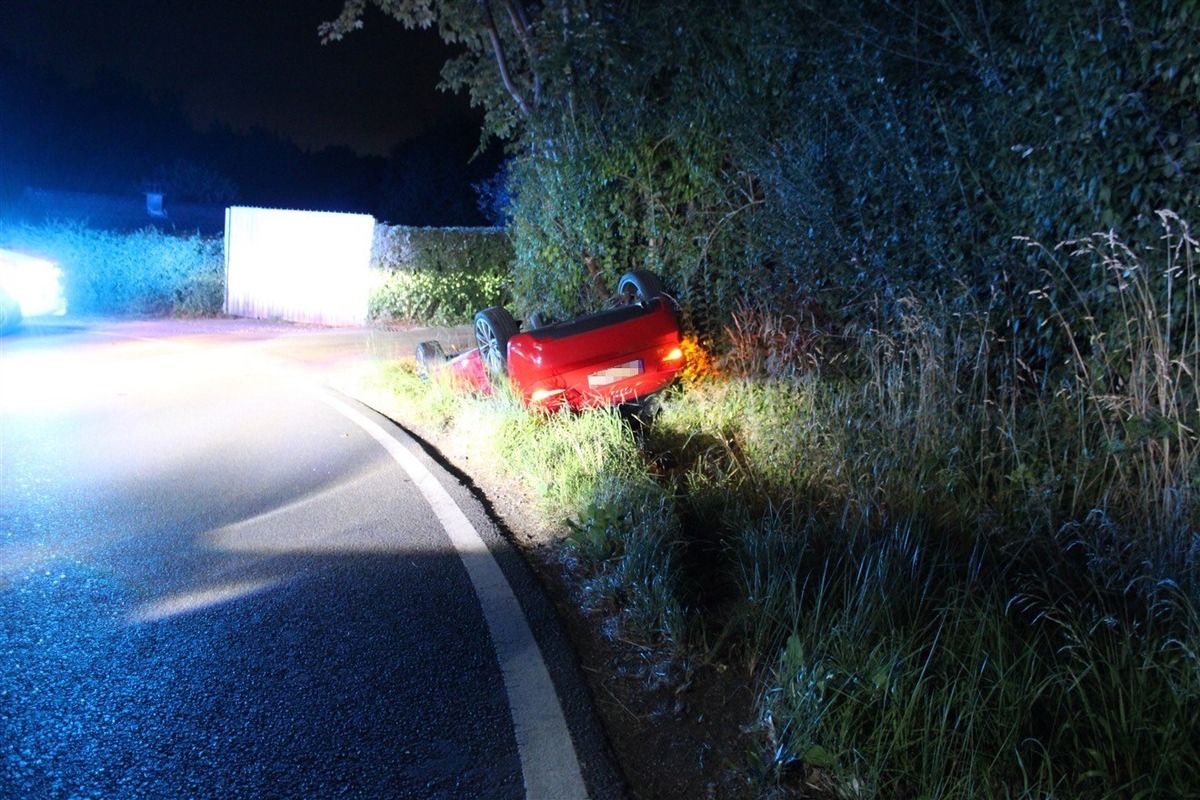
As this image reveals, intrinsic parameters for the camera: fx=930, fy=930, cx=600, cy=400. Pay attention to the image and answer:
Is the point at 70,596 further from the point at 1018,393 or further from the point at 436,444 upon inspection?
the point at 1018,393

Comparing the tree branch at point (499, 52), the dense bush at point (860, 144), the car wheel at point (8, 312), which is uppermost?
the tree branch at point (499, 52)

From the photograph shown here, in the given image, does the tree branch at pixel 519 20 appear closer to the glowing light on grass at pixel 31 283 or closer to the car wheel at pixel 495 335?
the car wheel at pixel 495 335

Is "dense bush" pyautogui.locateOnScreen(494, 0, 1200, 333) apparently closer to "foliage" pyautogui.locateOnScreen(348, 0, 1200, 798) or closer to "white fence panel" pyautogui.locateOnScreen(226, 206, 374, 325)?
"foliage" pyautogui.locateOnScreen(348, 0, 1200, 798)

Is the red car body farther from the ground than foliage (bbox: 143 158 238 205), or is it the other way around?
foliage (bbox: 143 158 238 205)

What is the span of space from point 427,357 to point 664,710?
7833 mm

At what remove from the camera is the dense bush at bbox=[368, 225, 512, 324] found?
20.0m

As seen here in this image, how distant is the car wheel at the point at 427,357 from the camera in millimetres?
10800

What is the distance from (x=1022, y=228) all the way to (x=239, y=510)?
17.1ft

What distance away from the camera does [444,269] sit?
65.8ft

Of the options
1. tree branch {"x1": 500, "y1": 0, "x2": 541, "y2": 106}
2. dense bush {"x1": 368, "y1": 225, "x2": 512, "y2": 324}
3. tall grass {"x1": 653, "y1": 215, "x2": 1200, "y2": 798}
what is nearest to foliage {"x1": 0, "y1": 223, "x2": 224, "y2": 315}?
dense bush {"x1": 368, "y1": 225, "x2": 512, "y2": 324}

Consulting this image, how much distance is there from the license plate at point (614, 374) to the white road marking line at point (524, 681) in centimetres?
211

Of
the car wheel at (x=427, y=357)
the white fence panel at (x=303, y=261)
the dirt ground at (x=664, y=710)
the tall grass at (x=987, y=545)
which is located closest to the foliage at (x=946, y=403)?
the tall grass at (x=987, y=545)

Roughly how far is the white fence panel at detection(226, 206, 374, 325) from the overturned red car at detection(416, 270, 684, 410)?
12771mm

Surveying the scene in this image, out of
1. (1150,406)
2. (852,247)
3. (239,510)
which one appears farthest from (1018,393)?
(239,510)
